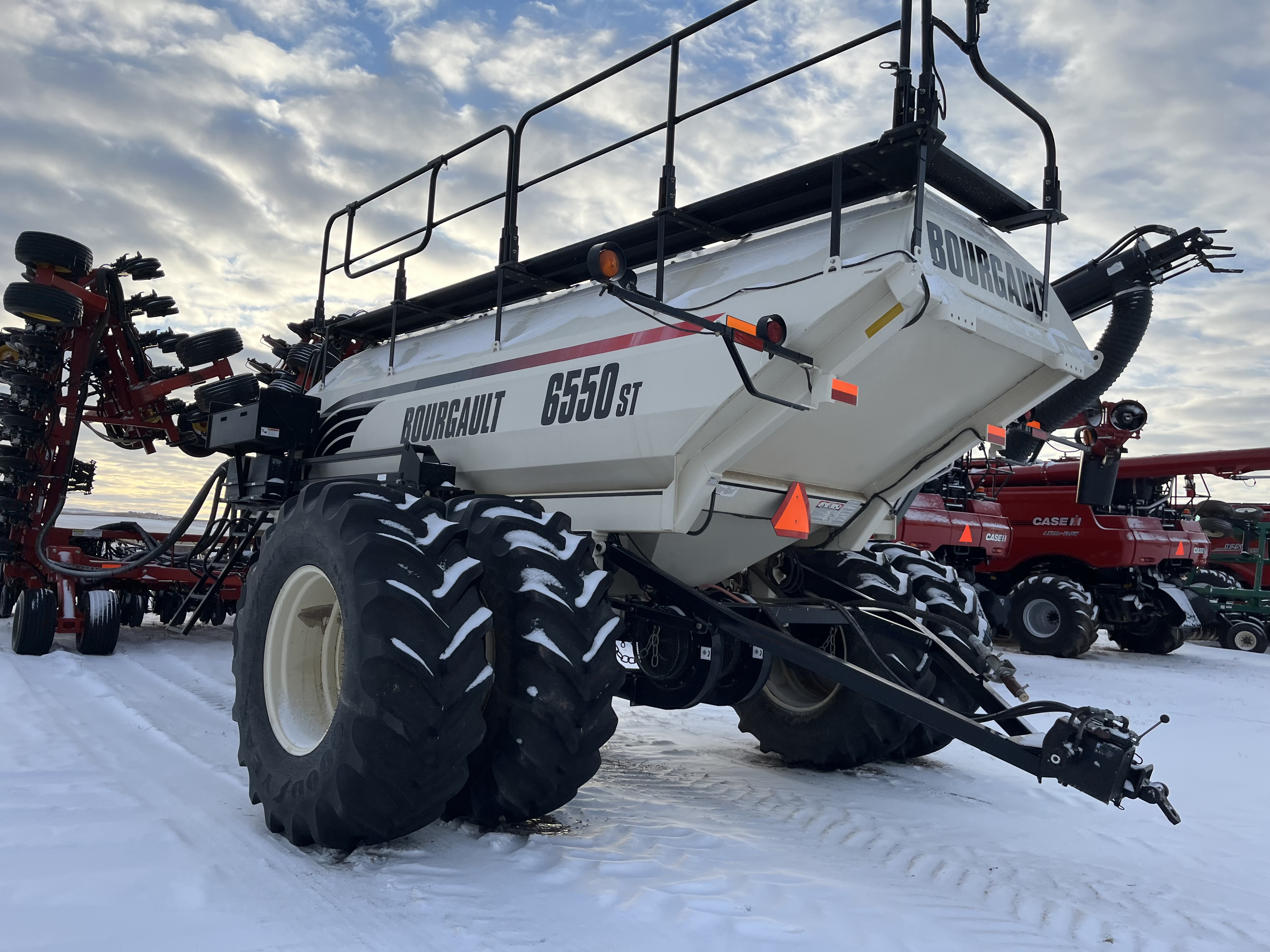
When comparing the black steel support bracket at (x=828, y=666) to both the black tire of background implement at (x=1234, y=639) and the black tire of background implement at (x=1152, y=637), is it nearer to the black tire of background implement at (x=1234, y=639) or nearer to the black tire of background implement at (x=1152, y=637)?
the black tire of background implement at (x=1152, y=637)

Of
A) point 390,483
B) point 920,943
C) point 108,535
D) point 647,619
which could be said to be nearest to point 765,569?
point 647,619

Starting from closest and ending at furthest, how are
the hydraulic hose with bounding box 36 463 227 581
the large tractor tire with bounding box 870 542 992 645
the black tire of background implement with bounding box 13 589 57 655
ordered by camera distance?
the large tractor tire with bounding box 870 542 992 645 → the hydraulic hose with bounding box 36 463 227 581 → the black tire of background implement with bounding box 13 589 57 655

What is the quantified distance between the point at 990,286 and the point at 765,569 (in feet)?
6.41

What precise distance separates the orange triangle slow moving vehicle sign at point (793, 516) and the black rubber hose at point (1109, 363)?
1503 millimetres

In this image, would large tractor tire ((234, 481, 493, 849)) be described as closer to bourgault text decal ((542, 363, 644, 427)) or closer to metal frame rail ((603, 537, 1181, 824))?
bourgault text decal ((542, 363, 644, 427))

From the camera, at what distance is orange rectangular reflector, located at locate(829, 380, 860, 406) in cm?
361

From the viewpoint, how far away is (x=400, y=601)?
10.6 feet

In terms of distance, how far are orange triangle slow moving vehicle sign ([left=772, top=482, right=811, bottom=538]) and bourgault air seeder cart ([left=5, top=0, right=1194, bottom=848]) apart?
0.02 meters

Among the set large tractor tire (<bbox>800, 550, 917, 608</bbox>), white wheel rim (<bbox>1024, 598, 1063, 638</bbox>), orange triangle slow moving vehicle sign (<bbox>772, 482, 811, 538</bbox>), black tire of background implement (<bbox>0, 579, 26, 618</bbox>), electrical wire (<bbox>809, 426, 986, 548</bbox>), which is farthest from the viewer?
white wheel rim (<bbox>1024, 598, 1063, 638</bbox>)

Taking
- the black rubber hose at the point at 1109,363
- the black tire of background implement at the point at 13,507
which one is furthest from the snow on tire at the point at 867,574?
the black tire of background implement at the point at 13,507

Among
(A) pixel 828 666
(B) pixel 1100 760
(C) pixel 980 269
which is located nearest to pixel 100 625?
(A) pixel 828 666

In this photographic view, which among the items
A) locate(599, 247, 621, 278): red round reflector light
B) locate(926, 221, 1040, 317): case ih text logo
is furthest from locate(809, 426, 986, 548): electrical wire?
locate(599, 247, 621, 278): red round reflector light

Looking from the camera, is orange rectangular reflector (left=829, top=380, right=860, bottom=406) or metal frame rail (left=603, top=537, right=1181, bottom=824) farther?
orange rectangular reflector (left=829, top=380, right=860, bottom=406)

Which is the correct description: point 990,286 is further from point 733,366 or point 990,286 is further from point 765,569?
point 765,569
